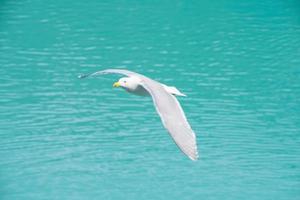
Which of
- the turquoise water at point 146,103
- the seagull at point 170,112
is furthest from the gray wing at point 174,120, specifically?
the turquoise water at point 146,103

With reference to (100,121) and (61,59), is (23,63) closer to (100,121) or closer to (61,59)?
(61,59)

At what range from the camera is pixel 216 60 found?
14.1 m

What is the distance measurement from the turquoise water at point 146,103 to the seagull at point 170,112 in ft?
7.15

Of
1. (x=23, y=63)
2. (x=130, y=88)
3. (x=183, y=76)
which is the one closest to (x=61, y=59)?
(x=23, y=63)

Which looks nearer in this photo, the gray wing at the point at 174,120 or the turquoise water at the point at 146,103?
the gray wing at the point at 174,120

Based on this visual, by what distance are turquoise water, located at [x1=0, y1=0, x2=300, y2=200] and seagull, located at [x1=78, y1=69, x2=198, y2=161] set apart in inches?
85.9

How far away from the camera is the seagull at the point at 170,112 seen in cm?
487

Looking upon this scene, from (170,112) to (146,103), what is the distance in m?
6.26

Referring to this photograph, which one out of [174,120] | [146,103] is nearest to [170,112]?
[174,120]

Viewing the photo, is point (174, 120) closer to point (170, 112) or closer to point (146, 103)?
point (170, 112)

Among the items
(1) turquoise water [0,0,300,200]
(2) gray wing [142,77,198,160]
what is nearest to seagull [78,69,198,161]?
(2) gray wing [142,77,198,160]

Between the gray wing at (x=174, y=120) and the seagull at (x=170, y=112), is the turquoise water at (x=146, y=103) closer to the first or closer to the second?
the seagull at (x=170, y=112)

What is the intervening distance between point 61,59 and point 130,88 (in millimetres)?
7330

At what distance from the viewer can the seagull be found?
16.0ft
